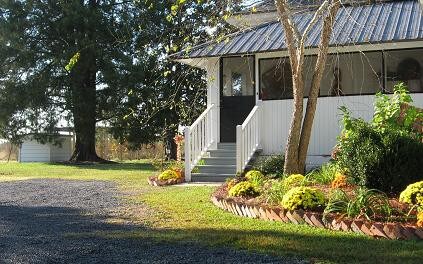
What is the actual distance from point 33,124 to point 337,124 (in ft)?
53.1

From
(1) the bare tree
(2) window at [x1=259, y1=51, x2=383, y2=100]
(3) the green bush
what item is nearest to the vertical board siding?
(2) window at [x1=259, y1=51, x2=383, y2=100]

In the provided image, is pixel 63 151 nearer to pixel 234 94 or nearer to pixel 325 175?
pixel 234 94

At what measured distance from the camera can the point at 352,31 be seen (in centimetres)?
1341

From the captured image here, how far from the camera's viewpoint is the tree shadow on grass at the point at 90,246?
5172 millimetres

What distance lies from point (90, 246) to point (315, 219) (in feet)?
9.07

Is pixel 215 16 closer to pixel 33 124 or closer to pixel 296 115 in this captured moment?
pixel 296 115

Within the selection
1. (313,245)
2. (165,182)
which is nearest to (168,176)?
(165,182)

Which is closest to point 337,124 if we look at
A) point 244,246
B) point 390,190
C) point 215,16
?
point 215,16

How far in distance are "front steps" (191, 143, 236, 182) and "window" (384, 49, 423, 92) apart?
Answer: 4.29 meters

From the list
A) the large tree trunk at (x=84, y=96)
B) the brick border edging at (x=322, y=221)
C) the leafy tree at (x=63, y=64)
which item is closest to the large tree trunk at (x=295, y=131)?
the brick border edging at (x=322, y=221)

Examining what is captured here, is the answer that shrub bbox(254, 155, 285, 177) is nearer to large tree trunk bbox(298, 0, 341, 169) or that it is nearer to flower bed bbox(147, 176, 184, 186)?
large tree trunk bbox(298, 0, 341, 169)

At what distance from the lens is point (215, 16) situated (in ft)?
34.6

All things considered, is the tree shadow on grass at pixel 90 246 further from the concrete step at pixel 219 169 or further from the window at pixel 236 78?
the window at pixel 236 78

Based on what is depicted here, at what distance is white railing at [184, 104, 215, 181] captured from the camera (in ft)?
41.6
